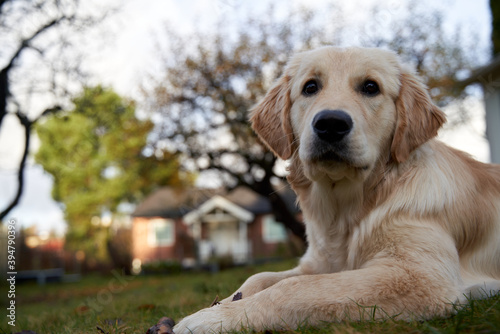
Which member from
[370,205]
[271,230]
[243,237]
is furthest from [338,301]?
[271,230]

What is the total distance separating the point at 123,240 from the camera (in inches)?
1040

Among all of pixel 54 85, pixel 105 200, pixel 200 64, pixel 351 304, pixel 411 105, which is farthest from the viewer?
pixel 105 200

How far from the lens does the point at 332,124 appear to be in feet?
8.75

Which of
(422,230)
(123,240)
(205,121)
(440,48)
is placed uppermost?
(440,48)

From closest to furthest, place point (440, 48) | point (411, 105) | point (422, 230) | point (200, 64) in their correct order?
point (422, 230), point (411, 105), point (440, 48), point (200, 64)

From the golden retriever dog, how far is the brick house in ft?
100

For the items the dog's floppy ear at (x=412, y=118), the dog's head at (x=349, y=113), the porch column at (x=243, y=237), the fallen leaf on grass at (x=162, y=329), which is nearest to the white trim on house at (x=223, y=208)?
the porch column at (x=243, y=237)

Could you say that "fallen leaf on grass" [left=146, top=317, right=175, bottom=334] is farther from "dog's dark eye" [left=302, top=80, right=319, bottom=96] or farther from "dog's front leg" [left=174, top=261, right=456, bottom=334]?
"dog's dark eye" [left=302, top=80, right=319, bottom=96]

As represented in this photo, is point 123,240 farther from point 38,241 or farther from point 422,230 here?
point 422,230

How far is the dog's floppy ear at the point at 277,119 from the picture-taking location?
3496mm

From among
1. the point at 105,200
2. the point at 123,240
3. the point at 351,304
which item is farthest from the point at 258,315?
the point at 105,200

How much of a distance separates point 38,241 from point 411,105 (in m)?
26.2

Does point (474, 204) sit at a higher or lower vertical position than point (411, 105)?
lower

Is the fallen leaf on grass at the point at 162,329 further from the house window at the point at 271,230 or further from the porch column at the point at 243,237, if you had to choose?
the house window at the point at 271,230
